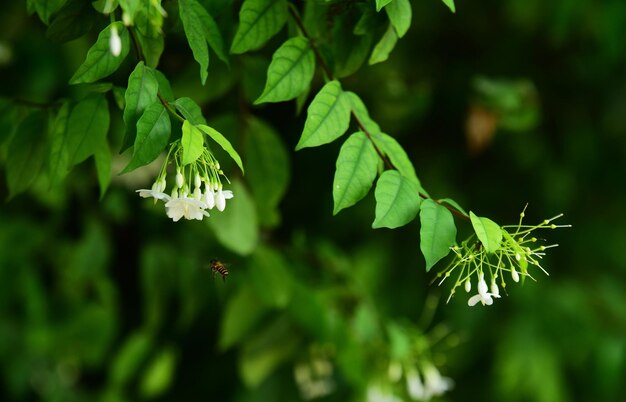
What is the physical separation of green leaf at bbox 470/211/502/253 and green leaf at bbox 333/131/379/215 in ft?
0.59

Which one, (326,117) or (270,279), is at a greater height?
(326,117)

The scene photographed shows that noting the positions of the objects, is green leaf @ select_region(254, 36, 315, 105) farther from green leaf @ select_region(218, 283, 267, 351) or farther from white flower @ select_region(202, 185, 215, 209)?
green leaf @ select_region(218, 283, 267, 351)

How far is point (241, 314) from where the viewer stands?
2.27 meters

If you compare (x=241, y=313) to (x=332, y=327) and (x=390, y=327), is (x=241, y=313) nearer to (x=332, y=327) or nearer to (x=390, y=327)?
(x=332, y=327)

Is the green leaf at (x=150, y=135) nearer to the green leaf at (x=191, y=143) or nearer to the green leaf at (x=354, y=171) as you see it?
the green leaf at (x=191, y=143)

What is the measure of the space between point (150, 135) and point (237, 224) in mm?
764

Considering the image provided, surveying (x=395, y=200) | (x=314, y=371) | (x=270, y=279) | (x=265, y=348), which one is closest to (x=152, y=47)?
(x=395, y=200)

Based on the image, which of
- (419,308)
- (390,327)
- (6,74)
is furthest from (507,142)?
(6,74)

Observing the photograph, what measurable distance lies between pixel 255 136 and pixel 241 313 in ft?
2.08

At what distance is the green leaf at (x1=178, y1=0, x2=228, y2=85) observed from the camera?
1.15m

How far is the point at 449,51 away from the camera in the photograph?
10.6 ft

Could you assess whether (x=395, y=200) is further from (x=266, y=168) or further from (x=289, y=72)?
(x=266, y=168)

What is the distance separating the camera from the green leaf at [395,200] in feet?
3.68

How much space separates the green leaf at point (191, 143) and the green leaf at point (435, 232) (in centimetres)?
33
